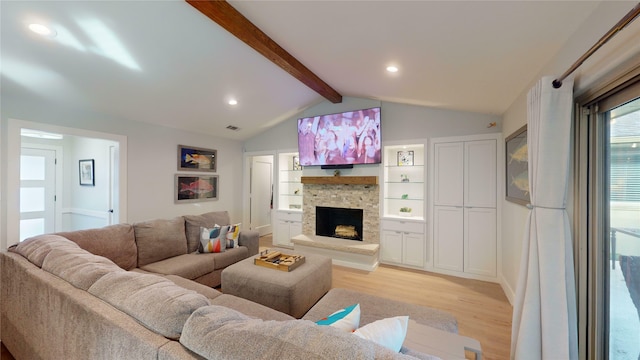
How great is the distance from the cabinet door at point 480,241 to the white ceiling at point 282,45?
1.44 m

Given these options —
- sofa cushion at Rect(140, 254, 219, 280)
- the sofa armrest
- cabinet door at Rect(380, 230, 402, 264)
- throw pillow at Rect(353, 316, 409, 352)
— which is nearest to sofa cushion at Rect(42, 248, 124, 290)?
sofa cushion at Rect(140, 254, 219, 280)

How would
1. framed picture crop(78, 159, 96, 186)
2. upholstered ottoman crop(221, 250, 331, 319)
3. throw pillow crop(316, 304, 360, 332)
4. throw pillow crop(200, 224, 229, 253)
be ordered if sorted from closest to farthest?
throw pillow crop(316, 304, 360, 332)
upholstered ottoman crop(221, 250, 331, 319)
throw pillow crop(200, 224, 229, 253)
framed picture crop(78, 159, 96, 186)

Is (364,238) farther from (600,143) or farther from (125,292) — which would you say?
(125,292)

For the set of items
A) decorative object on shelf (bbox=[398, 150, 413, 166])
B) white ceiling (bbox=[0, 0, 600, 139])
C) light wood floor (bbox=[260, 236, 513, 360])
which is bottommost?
light wood floor (bbox=[260, 236, 513, 360])

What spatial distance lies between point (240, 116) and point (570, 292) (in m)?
4.57

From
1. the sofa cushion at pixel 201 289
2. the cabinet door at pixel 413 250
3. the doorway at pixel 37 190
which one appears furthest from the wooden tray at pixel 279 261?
the doorway at pixel 37 190

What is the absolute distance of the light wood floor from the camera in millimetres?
2248

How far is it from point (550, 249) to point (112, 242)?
147 inches

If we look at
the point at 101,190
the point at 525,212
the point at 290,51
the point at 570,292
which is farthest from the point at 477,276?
the point at 101,190

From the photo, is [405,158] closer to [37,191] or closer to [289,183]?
[289,183]

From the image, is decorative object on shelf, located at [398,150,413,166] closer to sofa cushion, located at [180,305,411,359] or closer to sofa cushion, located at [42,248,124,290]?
sofa cushion, located at [180,305,411,359]

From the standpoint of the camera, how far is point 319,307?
1.84 metres

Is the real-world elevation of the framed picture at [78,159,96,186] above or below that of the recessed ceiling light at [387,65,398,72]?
below

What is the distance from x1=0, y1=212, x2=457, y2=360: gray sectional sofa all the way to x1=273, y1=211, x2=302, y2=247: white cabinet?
9.22 ft
